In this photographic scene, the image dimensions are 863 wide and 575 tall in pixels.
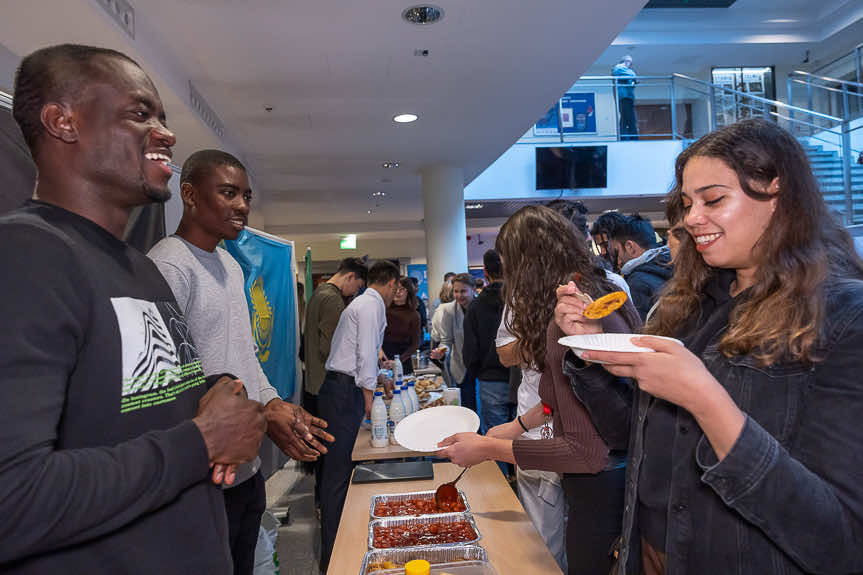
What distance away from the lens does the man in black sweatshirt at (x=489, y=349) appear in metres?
3.97

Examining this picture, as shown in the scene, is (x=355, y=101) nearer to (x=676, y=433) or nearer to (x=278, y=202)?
(x=676, y=433)

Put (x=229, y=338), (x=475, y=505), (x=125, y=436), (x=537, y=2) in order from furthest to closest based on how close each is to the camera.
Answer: (x=537, y=2)
(x=475, y=505)
(x=229, y=338)
(x=125, y=436)

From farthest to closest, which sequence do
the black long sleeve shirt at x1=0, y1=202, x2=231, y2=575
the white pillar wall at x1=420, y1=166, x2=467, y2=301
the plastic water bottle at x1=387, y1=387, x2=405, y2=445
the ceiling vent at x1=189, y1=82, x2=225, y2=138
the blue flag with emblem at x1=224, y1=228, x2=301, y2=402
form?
the white pillar wall at x1=420, y1=166, x2=467, y2=301 → the ceiling vent at x1=189, y1=82, x2=225, y2=138 → the blue flag with emblem at x1=224, y1=228, x2=301, y2=402 → the plastic water bottle at x1=387, y1=387, x2=405, y2=445 → the black long sleeve shirt at x1=0, y1=202, x2=231, y2=575

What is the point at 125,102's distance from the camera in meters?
0.98

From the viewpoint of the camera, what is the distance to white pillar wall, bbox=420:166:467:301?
721 cm

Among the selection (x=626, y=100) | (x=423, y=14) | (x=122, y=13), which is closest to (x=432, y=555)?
(x=423, y=14)

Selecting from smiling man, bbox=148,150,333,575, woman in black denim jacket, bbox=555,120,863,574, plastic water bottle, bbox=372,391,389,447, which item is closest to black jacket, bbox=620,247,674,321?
plastic water bottle, bbox=372,391,389,447

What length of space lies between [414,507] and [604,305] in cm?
97

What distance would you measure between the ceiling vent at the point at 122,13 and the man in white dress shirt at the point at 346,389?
1948 mm

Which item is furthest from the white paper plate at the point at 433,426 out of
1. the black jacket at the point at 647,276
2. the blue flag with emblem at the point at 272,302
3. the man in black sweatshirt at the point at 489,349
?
the man in black sweatshirt at the point at 489,349

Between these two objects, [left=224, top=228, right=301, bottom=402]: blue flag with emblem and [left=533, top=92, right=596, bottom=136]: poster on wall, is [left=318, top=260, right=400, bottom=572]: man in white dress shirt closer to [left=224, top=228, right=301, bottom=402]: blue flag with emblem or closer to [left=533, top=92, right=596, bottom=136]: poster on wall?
[left=224, top=228, right=301, bottom=402]: blue flag with emblem

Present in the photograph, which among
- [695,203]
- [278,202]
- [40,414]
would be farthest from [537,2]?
[278,202]

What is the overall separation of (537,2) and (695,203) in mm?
2499

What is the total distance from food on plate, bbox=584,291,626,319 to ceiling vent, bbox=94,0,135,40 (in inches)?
109
